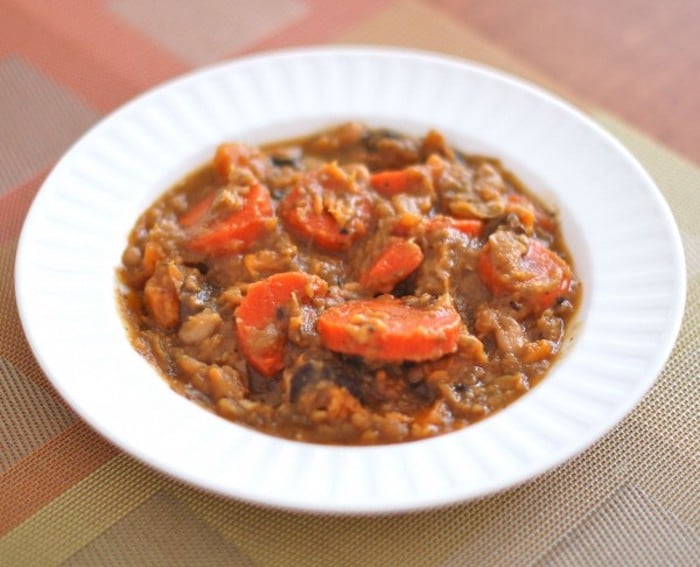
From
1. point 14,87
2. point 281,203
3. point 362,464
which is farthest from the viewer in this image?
point 14,87

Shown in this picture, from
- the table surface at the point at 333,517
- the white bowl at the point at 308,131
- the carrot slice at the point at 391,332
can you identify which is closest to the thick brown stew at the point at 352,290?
the carrot slice at the point at 391,332

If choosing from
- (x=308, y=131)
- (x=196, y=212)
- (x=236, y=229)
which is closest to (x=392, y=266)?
(x=236, y=229)

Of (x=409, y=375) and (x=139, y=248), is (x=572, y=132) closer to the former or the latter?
(x=409, y=375)

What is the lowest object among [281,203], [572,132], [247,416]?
[247,416]

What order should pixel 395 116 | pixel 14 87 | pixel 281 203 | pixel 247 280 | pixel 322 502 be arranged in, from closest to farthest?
pixel 322 502
pixel 247 280
pixel 281 203
pixel 395 116
pixel 14 87

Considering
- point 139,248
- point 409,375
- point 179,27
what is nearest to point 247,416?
point 409,375

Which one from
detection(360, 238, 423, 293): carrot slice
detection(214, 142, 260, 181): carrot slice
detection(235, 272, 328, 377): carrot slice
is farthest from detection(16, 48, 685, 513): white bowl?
detection(360, 238, 423, 293): carrot slice

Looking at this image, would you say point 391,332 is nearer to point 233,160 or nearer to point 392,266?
point 392,266
